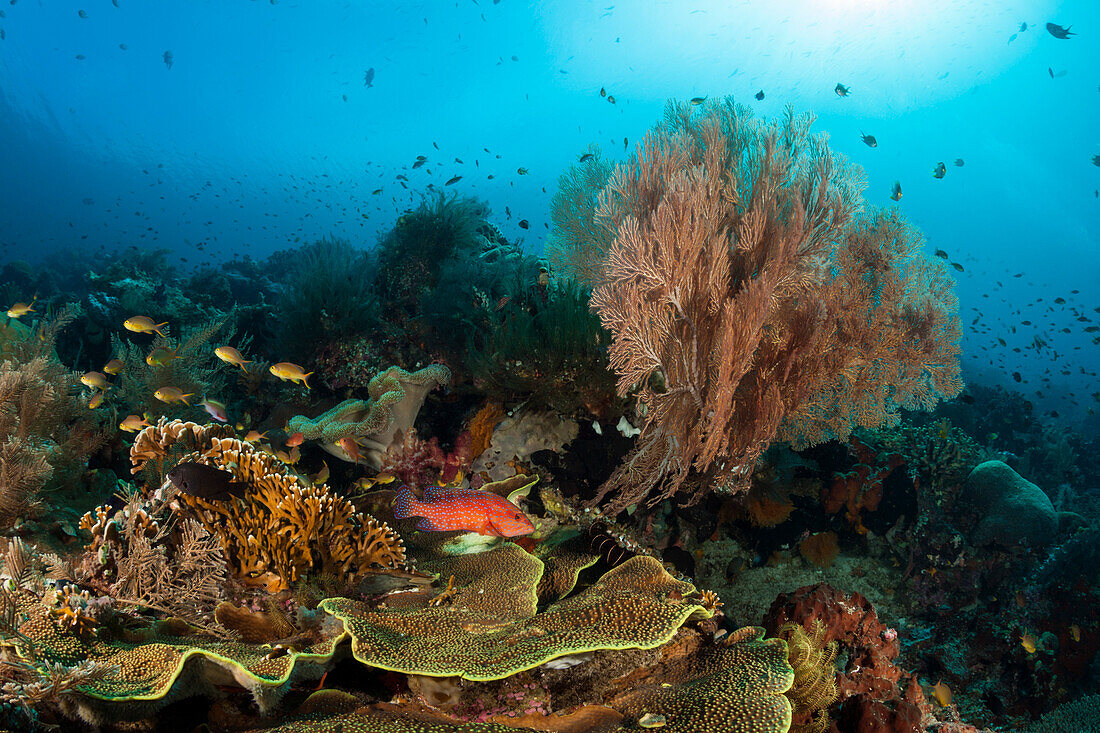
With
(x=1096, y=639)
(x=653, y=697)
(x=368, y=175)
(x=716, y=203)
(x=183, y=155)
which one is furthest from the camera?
(x=368, y=175)

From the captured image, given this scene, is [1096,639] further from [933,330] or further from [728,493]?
[728,493]

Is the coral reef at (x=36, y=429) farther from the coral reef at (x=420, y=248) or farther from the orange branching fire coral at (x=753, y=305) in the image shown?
the orange branching fire coral at (x=753, y=305)

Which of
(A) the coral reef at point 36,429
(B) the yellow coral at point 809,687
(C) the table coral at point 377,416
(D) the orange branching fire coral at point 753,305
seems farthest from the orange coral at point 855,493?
(A) the coral reef at point 36,429

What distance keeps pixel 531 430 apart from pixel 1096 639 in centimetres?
663

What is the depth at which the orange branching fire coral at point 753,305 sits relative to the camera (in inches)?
162

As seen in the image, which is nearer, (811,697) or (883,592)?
(811,697)

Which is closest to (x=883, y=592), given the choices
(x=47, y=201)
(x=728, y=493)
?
(x=728, y=493)

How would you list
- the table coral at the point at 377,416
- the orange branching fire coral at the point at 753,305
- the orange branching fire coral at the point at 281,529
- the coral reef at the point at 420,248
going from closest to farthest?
the orange branching fire coral at the point at 281,529
the orange branching fire coral at the point at 753,305
the table coral at the point at 377,416
the coral reef at the point at 420,248

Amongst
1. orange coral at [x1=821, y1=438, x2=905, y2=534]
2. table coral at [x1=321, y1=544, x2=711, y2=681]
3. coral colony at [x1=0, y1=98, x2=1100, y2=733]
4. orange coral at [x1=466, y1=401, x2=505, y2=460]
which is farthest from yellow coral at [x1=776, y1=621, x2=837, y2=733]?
orange coral at [x1=821, y1=438, x2=905, y2=534]

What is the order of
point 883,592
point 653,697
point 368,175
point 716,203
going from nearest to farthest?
A: point 653,697 → point 716,203 → point 883,592 → point 368,175

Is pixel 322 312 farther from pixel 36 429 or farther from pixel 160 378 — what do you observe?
pixel 36 429

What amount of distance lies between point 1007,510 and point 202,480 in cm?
953

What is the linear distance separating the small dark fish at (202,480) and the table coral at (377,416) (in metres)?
1.71

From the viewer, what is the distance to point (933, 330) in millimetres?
5051
